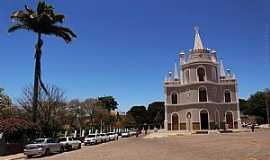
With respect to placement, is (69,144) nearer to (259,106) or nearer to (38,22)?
(38,22)

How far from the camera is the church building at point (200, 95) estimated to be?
68938 millimetres

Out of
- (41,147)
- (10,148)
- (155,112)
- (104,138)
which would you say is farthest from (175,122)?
(155,112)

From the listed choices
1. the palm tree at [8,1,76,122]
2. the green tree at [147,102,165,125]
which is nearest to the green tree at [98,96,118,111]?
the green tree at [147,102,165,125]

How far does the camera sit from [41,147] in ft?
84.0

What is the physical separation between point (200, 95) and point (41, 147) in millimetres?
49081

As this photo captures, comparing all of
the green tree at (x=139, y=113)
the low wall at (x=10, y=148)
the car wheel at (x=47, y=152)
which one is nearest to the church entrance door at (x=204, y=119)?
the low wall at (x=10, y=148)

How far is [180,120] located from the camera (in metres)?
71.4

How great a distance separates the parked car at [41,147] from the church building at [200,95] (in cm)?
4426

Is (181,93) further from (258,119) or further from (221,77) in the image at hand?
(258,119)

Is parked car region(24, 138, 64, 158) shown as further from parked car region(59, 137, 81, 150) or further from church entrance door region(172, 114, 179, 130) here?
church entrance door region(172, 114, 179, 130)

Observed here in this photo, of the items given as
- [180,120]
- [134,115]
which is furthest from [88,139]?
[134,115]

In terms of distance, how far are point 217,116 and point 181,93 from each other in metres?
8.74

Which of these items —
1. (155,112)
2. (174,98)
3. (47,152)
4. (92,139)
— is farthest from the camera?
(155,112)

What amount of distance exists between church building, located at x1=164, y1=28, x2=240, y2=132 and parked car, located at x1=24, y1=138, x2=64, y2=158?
1742 inches
